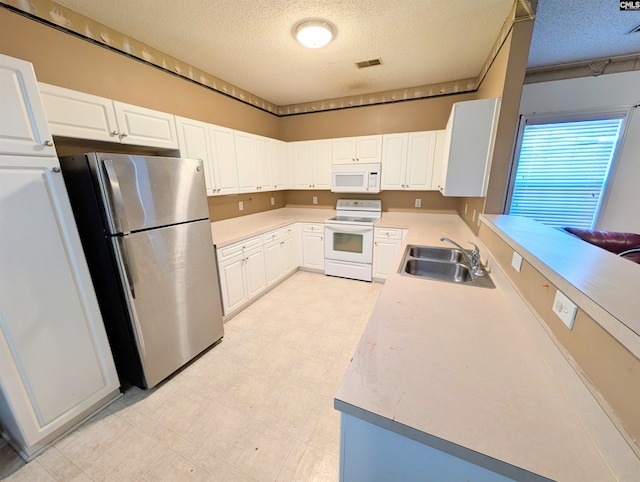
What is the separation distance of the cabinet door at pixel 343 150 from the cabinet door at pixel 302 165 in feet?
1.26

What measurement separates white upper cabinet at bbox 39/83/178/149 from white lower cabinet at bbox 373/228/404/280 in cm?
254

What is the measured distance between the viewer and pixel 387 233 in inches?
126

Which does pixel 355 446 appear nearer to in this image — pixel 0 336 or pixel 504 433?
pixel 504 433

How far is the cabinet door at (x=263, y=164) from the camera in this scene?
3.22 meters

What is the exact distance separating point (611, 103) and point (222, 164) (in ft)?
14.7

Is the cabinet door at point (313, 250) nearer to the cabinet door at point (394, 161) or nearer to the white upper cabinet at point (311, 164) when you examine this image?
the white upper cabinet at point (311, 164)

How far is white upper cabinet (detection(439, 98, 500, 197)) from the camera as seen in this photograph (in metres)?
1.89

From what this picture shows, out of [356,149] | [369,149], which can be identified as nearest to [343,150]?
[356,149]

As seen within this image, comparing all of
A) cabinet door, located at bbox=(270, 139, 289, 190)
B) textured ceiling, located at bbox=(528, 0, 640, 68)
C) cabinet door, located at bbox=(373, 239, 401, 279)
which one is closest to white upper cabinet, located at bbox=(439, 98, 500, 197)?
textured ceiling, located at bbox=(528, 0, 640, 68)

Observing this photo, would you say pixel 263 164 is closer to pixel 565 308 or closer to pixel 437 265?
pixel 437 265

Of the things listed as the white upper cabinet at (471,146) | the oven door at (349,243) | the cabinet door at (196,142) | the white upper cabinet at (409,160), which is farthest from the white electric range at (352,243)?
the cabinet door at (196,142)

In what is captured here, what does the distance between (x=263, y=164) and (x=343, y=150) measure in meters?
1.18

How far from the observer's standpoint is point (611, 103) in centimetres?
274

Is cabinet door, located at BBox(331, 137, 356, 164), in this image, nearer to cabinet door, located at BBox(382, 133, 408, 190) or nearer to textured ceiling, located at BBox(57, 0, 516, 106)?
cabinet door, located at BBox(382, 133, 408, 190)
